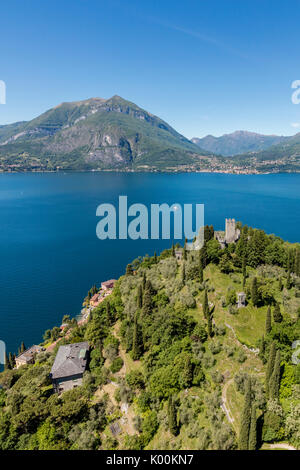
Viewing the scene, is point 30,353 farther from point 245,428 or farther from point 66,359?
point 245,428

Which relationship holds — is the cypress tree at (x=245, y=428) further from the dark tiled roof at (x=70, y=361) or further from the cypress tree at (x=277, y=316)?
the dark tiled roof at (x=70, y=361)

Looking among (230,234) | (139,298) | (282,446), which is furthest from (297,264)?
(282,446)

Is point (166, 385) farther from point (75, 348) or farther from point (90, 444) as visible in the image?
point (75, 348)

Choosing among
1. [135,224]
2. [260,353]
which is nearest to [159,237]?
[135,224]

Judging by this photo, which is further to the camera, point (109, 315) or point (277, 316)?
point (109, 315)

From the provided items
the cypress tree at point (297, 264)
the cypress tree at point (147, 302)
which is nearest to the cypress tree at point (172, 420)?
the cypress tree at point (147, 302)

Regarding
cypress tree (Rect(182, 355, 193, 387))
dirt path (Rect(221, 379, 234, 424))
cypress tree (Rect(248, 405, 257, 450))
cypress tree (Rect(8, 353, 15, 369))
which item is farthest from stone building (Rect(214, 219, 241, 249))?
cypress tree (Rect(8, 353, 15, 369))
